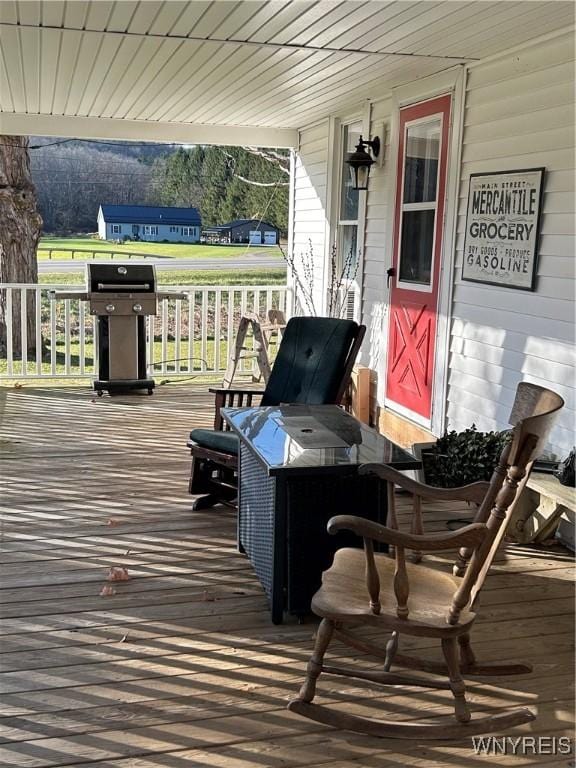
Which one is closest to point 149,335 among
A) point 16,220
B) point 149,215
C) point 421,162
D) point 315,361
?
point 16,220

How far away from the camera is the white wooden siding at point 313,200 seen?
771 centimetres

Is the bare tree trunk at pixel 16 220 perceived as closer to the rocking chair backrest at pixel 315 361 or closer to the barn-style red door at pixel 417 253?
the barn-style red door at pixel 417 253

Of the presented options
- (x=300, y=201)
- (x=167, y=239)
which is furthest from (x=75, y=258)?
(x=300, y=201)

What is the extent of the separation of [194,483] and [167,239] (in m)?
7.59

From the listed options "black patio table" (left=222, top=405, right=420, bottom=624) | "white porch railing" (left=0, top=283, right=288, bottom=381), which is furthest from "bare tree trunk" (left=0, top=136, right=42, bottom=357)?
"black patio table" (left=222, top=405, right=420, bottom=624)

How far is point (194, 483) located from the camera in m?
4.61

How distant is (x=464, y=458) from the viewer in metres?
4.18

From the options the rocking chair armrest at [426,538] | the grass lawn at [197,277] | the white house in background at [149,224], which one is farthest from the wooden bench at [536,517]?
the grass lawn at [197,277]

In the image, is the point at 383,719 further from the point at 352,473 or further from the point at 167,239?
the point at 167,239

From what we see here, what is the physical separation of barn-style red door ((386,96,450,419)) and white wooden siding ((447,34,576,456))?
0.29 metres

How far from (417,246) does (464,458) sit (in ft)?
6.64

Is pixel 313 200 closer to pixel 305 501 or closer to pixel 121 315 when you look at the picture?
pixel 121 315

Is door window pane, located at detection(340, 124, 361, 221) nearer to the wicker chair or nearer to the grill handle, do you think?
the grill handle

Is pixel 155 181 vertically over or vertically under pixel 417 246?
over
